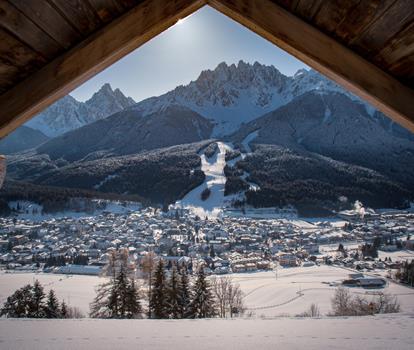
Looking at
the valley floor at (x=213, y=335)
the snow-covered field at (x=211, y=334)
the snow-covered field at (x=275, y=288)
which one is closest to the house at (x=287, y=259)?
the snow-covered field at (x=275, y=288)

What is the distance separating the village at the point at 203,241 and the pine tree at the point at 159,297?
20.5 meters

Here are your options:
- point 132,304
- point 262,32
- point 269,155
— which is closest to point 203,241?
point 132,304

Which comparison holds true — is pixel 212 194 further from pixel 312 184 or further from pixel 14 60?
pixel 14 60

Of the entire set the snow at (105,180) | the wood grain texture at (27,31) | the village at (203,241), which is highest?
the snow at (105,180)

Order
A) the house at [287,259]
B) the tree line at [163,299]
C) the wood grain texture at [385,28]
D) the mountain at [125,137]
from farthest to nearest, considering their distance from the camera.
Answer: the mountain at [125,137]
the house at [287,259]
the tree line at [163,299]
the wood grain texture at [385,28]

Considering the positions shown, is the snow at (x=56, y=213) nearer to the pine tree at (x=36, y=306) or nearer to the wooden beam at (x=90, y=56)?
the pine tree at (x=36, y=306)

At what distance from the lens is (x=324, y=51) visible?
4.91ft

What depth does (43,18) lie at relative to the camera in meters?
1.43

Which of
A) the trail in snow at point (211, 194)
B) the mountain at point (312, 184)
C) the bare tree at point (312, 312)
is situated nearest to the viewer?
the bare tree at point (312, 312)

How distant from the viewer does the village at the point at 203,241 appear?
152ft

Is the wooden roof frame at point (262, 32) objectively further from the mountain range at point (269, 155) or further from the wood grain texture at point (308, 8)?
the mountain range at point (269, 155)

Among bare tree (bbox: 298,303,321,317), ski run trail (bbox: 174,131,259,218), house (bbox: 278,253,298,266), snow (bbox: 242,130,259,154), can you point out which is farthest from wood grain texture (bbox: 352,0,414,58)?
snow (bbox: 242,130,259,154)

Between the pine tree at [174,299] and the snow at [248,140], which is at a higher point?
the snow at [248,140]

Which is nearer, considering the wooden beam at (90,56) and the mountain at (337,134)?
the wooden beam at (90,56)
